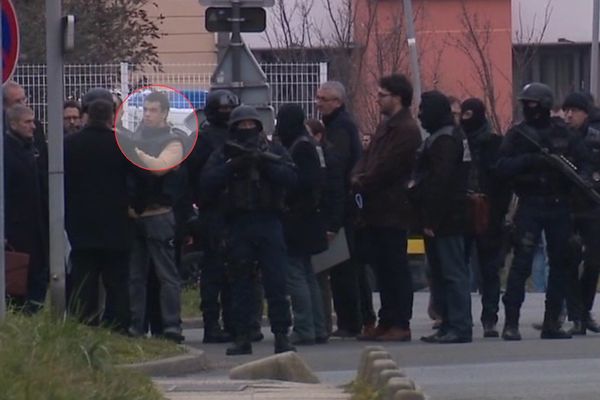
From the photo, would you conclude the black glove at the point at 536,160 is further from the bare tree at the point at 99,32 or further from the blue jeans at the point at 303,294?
the bare tree at the point at 99,32

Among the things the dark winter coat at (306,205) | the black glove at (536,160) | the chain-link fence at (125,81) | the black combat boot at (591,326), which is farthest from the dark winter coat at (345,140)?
the chain-link fence at (125,81)

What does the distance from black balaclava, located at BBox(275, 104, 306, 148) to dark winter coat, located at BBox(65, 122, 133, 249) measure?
5.44 feet

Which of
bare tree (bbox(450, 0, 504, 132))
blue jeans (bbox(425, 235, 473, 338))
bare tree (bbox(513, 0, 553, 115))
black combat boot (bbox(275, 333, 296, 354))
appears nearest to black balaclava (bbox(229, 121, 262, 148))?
black combat boot (bbox(275, 333, 296, 354))

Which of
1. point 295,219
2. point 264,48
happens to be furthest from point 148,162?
point 264,48

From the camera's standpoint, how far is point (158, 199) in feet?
42.7

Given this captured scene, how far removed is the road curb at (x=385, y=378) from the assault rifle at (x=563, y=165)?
3369 millimetres

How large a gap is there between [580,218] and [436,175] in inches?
59.7

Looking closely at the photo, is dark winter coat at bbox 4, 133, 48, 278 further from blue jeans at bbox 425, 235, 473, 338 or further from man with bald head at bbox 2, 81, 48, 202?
blue jeans at bbox 425, 235, 473, 338

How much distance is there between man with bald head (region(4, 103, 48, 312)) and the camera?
505 inches

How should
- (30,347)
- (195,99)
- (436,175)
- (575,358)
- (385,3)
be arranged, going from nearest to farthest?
(30,347) < (575,358) < (436,175) < (195,99) < (385,3)

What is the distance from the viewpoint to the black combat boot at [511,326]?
1380 cm

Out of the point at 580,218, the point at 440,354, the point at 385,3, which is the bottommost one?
the point at 440,354

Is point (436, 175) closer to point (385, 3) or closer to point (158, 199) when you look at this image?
point (158, 199)

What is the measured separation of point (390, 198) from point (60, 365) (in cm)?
542
